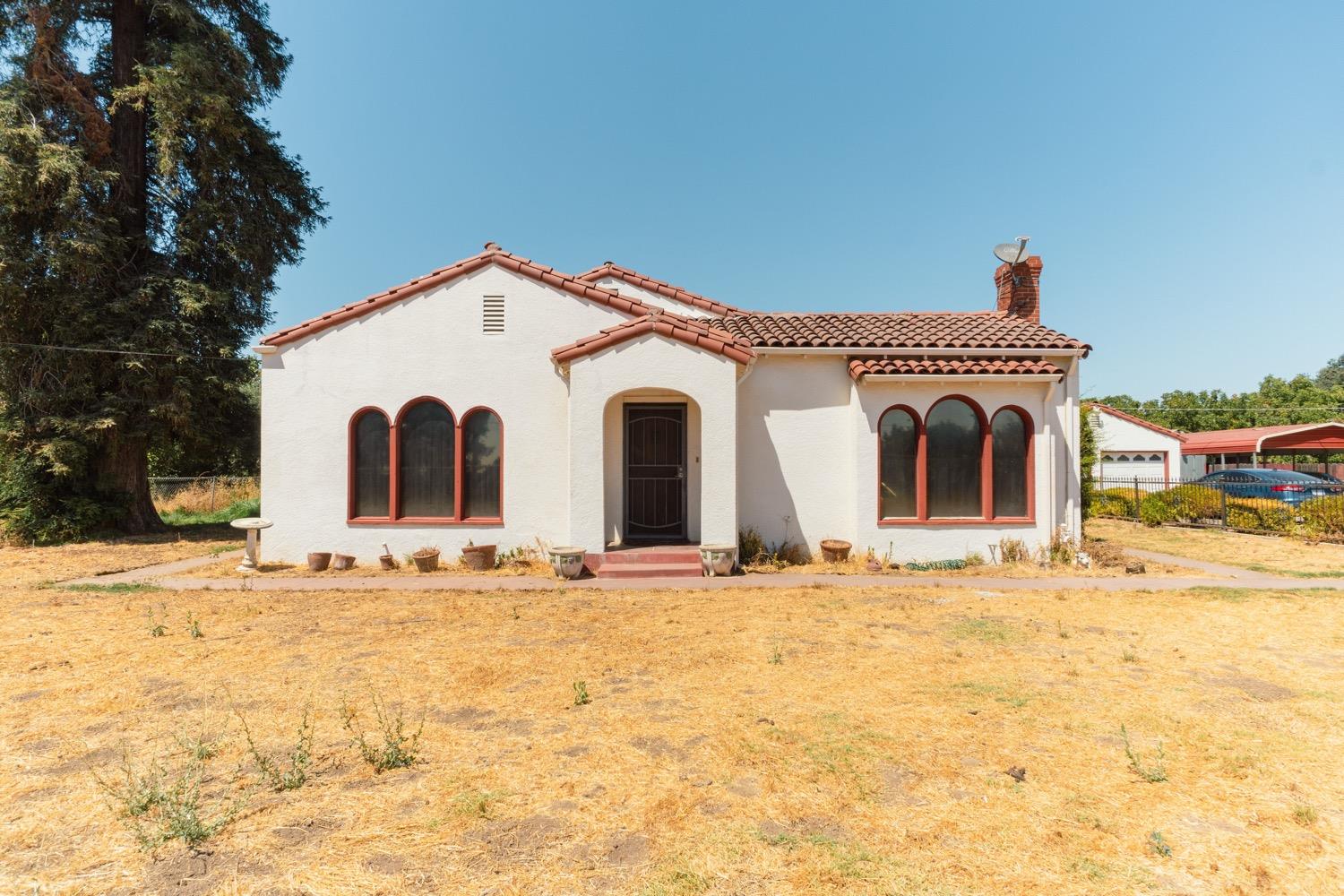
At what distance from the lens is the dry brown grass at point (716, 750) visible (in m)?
2.61

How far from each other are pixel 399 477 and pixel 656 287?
274 inches

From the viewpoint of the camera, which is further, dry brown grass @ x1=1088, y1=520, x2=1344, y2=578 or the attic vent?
the attic vent

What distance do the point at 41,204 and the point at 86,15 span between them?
606 cm

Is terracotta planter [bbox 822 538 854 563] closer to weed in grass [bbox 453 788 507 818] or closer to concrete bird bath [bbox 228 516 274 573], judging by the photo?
weed in grass [bbox 453 788 507 818]

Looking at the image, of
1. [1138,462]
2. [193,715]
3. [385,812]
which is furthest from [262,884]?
[1138,462]

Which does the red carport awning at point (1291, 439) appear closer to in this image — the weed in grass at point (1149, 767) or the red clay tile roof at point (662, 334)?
the red clay tile roof at point (662, 334)

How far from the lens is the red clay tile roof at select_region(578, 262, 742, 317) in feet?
42.3

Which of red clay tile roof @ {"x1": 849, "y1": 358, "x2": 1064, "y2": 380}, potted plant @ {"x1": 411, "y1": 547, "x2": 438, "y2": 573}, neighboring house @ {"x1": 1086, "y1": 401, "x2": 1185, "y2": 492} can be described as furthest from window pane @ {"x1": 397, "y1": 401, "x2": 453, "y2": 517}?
neighboring house @ {"x1": 1086, "y1": 401, "x2": 1185, "y2": 492}

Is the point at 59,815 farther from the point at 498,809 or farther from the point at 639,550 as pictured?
the point at 639,550

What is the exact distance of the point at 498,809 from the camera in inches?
120

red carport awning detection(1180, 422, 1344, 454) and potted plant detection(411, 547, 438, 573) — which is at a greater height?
red carport awning detection(1180, 422, 1344, 454)

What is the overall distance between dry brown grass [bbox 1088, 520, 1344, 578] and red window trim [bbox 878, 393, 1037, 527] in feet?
13.3

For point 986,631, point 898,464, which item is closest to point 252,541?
point 986,631

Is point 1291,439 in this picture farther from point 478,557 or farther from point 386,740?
point 386,740
